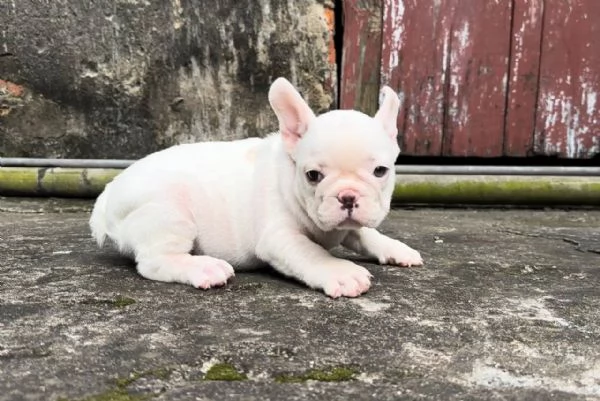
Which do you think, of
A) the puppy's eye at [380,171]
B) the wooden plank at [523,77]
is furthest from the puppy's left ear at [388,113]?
the wooden plank at [523,77]

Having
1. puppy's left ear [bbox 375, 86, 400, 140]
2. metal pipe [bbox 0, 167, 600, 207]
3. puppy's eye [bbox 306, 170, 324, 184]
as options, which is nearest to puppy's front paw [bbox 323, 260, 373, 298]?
puppy's eye [bbox 306, 170, 324, 184]

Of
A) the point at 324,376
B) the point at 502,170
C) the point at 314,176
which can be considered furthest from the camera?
the point at 502,170

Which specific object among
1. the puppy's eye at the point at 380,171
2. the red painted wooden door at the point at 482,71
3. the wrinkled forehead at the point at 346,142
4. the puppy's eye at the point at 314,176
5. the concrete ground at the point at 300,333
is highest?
the red painted wooden door at the point at 482,71

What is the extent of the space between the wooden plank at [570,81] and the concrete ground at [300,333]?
1.80 m

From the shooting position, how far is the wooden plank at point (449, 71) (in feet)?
13.4

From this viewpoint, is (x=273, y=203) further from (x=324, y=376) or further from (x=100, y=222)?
(x=324, y=376)

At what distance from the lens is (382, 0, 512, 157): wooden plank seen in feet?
13.4

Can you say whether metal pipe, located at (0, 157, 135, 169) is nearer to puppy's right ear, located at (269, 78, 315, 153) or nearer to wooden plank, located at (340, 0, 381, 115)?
wooden plank, located at (340, 0, 381, 115)

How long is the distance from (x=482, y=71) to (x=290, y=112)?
7.76ft

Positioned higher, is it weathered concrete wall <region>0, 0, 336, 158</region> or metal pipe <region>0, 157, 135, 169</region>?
weathered concrete wall <region>0, 0, 336, 158</region>

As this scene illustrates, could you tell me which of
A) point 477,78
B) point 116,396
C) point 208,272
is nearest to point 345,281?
point 208,272

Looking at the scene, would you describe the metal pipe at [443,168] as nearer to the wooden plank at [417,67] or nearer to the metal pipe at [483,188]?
the metal pipe at [483,188]

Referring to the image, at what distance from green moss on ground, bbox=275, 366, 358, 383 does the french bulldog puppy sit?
0.51 m

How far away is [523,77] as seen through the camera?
13.5 ft
